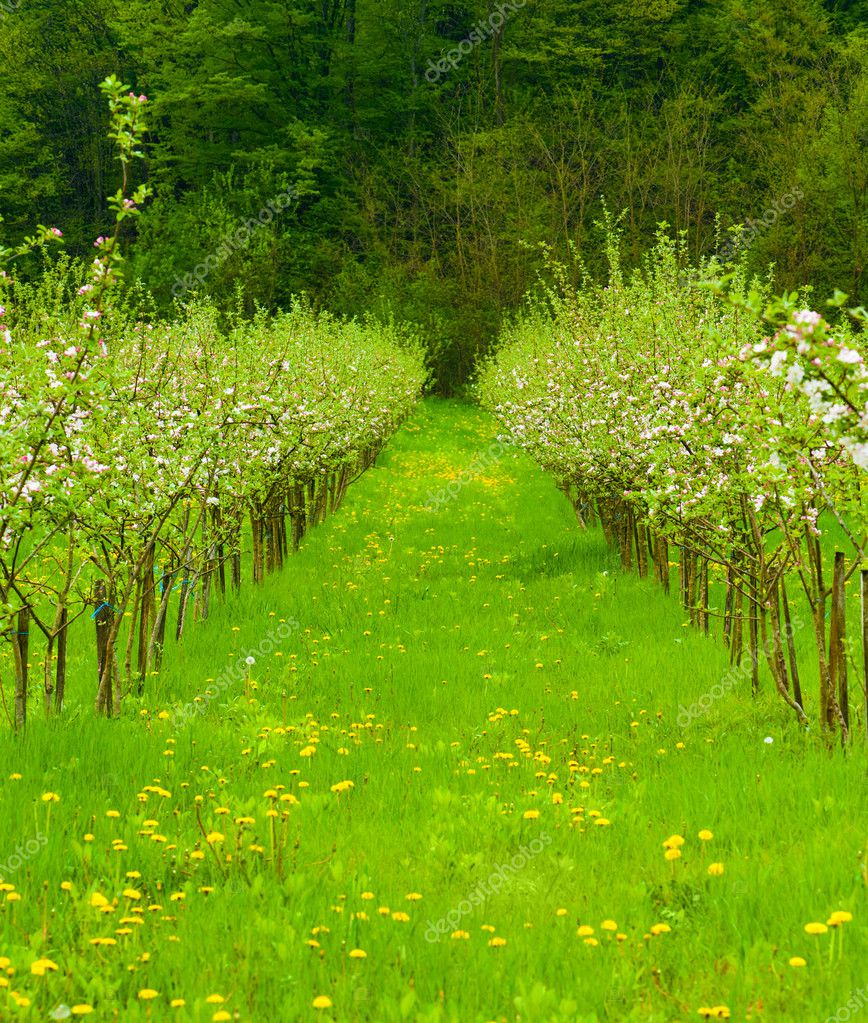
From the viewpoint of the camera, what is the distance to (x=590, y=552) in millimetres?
16672

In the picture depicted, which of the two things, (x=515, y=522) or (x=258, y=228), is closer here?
(x=515, y=522)

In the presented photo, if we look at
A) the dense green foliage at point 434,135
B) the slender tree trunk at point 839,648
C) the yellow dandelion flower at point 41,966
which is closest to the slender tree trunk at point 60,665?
the yellow dandelion flower at point 41,966

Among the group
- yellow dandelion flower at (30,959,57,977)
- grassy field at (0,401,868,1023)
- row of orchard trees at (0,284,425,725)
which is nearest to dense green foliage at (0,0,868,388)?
row of orchard trees at (0,284,425,725)

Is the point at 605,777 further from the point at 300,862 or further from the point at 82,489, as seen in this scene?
the point at 82,489

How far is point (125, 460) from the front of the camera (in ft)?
27.2

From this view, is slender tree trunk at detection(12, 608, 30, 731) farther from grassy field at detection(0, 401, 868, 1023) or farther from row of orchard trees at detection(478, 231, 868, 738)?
row of orchard trees at detection(478, 231, 868, 738)

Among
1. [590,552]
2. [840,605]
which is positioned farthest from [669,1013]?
[590,552]

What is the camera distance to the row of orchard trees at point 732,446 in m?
4.44

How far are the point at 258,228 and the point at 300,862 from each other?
51626 mm

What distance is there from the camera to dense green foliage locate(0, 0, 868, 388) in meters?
49.1

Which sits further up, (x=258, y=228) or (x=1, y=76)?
(x=1, y=76)

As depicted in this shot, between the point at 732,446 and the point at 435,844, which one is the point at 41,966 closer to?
the point at 435,844

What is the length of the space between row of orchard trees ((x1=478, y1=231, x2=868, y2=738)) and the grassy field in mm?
976

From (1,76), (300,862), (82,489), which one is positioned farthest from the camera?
(1,76)
